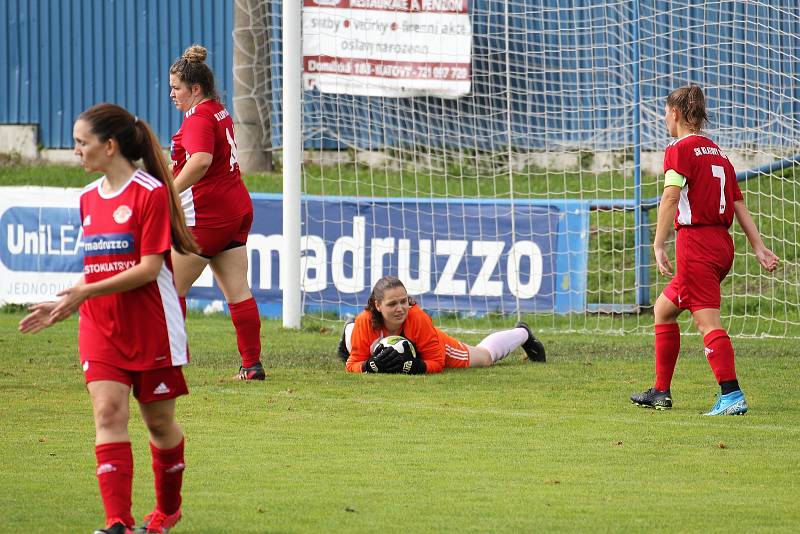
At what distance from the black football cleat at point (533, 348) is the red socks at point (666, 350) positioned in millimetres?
2323

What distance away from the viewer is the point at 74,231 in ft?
45.9

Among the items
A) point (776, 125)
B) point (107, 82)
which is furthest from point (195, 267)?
point (107, 82)

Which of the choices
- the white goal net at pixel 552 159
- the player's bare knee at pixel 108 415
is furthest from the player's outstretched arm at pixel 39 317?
the white goal net at pixel 552 159

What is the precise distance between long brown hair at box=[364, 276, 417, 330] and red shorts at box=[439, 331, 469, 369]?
543mm

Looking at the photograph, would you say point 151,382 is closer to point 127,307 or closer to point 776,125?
point 127,307

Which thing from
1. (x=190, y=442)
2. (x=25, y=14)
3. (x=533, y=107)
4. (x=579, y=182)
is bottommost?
(x=190, y=442)

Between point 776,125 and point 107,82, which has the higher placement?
point 107,82

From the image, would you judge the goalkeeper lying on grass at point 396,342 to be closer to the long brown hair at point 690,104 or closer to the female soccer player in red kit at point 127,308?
the long brown hair at point 690,104

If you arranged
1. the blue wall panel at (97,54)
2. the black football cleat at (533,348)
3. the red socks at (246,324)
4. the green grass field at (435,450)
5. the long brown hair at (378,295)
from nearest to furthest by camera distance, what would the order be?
the green grass field at (435,450) < the red socks at (246,324) < the long brown hair at (378,295) < the black football cleat at (533,348) < the blue wall panel at (97,54)

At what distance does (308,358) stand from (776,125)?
5.29 m

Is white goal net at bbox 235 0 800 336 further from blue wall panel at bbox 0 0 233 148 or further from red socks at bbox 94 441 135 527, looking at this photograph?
red socks at bbox 94 441 135 527

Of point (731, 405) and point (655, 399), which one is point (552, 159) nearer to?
point (655, 399)

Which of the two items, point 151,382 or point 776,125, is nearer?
point 151,382

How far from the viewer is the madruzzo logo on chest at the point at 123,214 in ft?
15.6
